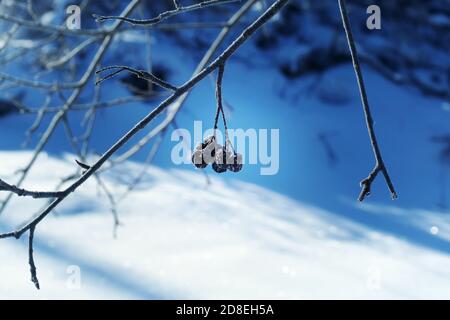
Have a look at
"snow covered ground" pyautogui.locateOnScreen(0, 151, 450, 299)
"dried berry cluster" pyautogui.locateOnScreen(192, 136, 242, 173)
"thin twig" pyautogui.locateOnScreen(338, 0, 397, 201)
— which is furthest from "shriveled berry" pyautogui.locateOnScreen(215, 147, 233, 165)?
"snow covered ground" pyautogui.locateOnScreen(0, 151, 450, 299)

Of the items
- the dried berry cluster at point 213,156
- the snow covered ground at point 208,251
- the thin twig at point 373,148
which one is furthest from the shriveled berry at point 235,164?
the snow covered ground at point 208,251

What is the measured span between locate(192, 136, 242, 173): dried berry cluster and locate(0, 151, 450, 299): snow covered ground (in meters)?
1.44

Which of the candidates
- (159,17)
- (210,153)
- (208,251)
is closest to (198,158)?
(210,153)

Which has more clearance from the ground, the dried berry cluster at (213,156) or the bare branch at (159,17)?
the bare branch at (159,17)

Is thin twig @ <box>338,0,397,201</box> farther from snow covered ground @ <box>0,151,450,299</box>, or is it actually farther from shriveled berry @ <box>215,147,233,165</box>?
snow covered ground @ <box>0,151,450,299</box>

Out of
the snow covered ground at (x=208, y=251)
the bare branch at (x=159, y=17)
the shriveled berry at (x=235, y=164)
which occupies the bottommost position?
the snow covered ground at (x=208, y=251)

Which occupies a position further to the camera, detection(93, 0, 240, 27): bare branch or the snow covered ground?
the snow covered ground

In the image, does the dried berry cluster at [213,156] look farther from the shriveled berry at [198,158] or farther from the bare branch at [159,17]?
the bare branch at [159,17]

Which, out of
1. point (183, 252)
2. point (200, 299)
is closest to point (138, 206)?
point (183, 252)

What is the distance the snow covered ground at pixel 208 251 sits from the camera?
2.23 meters

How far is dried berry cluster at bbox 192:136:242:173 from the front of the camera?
787mm

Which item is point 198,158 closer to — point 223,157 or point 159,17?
point 223,157

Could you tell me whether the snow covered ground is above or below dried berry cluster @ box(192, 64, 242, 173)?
below

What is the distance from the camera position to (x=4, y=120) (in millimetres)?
4617
